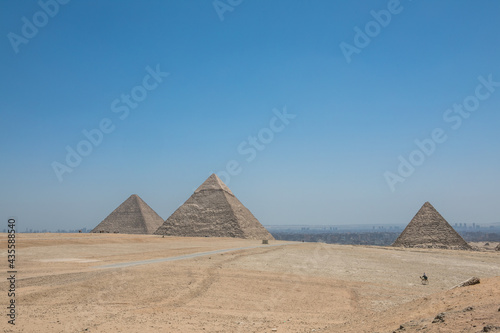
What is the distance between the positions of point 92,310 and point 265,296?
20.3ft

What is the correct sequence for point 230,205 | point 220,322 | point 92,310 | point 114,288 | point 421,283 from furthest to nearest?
point 230,205, point 421,283, point 114,288, point 92,310, point 220,322

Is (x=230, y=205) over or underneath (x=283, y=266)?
over

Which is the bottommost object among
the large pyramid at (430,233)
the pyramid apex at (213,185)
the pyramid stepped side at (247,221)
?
the large pyramid at (430,233)

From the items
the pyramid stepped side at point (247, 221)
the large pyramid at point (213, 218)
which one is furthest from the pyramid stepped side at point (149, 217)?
the pyramid stepped side at point (247, 221)

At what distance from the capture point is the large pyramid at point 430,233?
1984 inches

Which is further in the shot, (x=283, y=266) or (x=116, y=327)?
(x=283, y=266)

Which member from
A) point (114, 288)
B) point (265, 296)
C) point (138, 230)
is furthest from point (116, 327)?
point (138, 230)

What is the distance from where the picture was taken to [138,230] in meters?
82.7

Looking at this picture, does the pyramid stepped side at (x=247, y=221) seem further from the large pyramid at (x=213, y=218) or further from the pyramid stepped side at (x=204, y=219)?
the pyramid stepped side at (x=204, y=219)

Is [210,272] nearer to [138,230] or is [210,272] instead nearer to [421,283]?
[421,283]

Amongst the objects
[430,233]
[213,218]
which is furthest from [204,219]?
[430,233]

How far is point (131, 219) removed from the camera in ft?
280

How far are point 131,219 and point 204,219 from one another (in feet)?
72.8

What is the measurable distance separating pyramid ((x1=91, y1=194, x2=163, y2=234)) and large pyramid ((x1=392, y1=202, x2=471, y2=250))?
183ft
